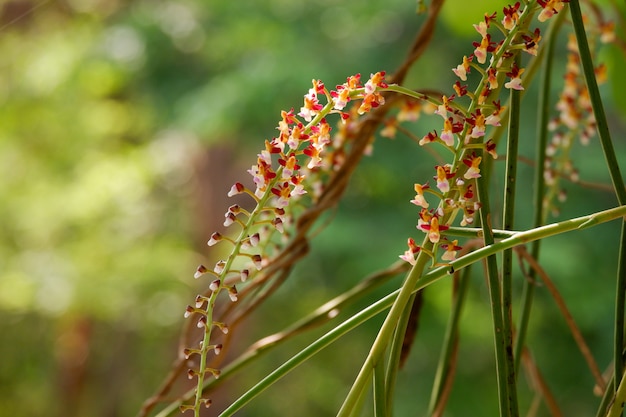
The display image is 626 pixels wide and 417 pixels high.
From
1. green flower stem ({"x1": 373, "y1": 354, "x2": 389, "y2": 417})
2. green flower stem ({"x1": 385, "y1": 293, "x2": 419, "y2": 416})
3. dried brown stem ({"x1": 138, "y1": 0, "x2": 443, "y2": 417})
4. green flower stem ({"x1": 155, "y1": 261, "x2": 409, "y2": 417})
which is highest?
dried brown stem ({"x1": 138, "y1": 0, "x2": 443, "y2": 417})

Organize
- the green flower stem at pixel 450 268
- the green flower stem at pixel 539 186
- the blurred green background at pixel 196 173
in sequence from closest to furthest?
the green flower stem at pixel 450 268 → the green flower stem at pixel 539 186 → the blurred green background at pixel 196 173

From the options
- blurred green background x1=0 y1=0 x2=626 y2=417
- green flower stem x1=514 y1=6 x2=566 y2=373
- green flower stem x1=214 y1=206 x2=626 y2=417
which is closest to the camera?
green flower stem x1=214 y1=206 x2=626 y2=417

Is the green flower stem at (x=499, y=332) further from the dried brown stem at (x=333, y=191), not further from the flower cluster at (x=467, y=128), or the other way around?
the dried brown stem at (x=333, y=191)

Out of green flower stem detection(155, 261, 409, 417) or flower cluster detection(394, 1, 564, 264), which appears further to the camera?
green flower stem detection(155, 261, 409, 417)

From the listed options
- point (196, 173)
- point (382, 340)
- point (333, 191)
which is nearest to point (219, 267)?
point (382, 340)

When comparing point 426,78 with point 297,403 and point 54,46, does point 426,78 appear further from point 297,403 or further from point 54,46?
point 297,403

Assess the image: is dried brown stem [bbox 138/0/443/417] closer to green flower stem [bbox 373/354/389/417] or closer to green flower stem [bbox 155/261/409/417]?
green flower stem [bbox 155/261/409/417]

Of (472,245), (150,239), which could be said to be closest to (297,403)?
(150,239)

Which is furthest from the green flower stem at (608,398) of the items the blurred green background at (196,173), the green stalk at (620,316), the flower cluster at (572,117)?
the blurred green background at (196,173)

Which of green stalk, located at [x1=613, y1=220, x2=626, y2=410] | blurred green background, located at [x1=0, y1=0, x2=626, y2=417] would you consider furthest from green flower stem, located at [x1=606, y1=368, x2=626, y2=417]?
blurred green background, located at [x1=0, y1=0, x2=626, y2=417]
